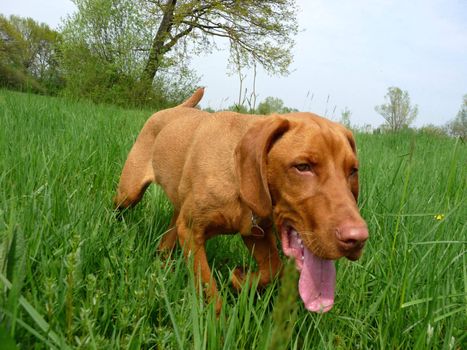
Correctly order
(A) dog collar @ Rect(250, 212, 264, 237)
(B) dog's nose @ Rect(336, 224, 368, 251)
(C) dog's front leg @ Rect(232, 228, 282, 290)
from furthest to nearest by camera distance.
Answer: (C) dog's front leg @ Rect(232, 228, 282, 290) < (A) dog collar @ Rect(250, 212, 264, 237) < (B) dog's nose @ Rect(336, 224, 368, 251)

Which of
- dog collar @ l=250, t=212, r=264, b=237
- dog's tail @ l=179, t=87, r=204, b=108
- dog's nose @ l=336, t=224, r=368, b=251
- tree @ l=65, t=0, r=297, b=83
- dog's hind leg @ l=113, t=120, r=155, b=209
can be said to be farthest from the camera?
tree @ l=65, t=0, r=297, b=83

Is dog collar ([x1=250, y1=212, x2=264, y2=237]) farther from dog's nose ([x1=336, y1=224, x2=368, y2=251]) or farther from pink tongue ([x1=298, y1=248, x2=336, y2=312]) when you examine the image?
dog's nose ([x1=336, y1=224, x2=368, y2=251])

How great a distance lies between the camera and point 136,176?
394cm

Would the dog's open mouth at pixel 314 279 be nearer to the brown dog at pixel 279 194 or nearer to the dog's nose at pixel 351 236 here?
the brown dog at pixel 279 194

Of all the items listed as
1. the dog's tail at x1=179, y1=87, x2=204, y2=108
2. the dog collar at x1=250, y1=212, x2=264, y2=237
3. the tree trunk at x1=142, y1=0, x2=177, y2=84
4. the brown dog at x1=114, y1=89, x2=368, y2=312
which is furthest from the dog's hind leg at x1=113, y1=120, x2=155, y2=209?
the tree trunk at x1=142, y1=0, x2=177, y2=84

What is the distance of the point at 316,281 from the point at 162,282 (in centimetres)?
92

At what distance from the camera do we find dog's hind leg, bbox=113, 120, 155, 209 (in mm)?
3838

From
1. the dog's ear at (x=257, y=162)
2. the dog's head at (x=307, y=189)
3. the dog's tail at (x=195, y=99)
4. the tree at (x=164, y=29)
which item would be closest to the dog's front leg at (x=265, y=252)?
the dog's head at (x=307, y=189)

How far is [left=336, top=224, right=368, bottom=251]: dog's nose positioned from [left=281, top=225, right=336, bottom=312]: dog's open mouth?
0.33m

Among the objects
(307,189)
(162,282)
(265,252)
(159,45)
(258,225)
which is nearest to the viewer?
(162,282)

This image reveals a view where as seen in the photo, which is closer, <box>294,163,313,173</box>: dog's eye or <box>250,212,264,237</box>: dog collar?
<box>294,163,313,173</box>: dog's eye

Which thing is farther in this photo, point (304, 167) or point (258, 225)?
point (258, 225)

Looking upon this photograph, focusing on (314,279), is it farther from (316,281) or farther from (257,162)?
(257,162)

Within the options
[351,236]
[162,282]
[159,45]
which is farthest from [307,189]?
[159,45]
